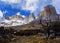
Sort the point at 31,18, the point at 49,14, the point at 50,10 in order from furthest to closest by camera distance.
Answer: the point at 50,10, the point at 49,14, the point at 31,18

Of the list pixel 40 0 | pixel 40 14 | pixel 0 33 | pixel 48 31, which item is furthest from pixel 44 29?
pixel 0 33

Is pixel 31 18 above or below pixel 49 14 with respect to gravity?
below

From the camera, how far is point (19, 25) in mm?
10961

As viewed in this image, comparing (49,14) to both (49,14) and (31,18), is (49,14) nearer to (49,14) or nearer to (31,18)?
(49,14)

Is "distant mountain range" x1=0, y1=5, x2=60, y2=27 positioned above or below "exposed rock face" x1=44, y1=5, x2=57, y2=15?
below

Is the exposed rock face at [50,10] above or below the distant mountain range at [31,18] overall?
above

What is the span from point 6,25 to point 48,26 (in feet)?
8.72

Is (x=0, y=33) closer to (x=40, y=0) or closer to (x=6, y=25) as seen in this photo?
(x=6, y=25)

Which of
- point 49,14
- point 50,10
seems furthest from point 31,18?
point 50,10

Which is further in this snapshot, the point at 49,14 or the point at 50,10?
the point at 50,10

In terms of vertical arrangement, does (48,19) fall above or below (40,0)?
below

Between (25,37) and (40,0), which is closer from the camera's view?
(25,37)

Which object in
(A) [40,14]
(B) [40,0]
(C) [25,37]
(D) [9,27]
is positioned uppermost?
(B) [40,0]

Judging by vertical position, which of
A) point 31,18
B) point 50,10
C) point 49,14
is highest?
point 50,10
